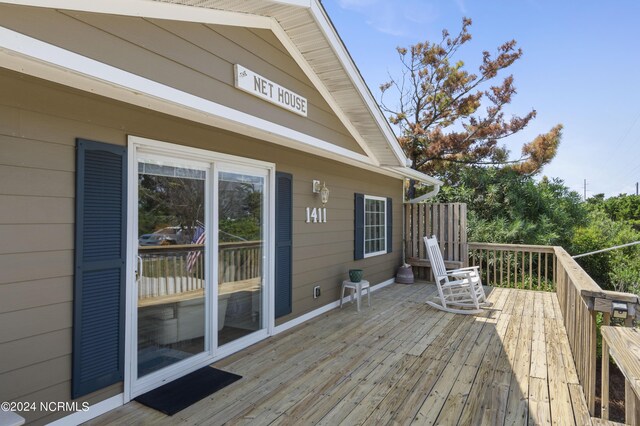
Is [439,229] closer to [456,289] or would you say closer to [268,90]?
[456,289]

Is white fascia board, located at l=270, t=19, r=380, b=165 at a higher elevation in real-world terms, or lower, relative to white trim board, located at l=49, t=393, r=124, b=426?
higher

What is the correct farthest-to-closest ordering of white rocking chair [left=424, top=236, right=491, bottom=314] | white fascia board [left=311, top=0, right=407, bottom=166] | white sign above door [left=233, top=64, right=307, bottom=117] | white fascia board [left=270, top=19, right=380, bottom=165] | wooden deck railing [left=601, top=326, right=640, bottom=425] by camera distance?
white rocking chair [left=424, top=236, right=491, bottom=314] → white fascia board [left=270, top=19, right=380, bottom=165] → white fascia board [left=311, top=0, right=407, bottom=166] → white sign above door [left=233, top=64, right=307, bottom=117] → wooden deck railing [left=601, top=326, right=640, bottom=425]

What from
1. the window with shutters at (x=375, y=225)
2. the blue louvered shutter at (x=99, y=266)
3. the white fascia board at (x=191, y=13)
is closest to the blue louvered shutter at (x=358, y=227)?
the window with shutters at (x=375, y=225)

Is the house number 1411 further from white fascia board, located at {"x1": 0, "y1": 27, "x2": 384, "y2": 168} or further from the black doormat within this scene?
the black doormat

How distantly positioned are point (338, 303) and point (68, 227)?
155 inches

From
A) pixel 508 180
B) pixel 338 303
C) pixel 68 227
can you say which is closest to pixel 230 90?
pixel 68 227

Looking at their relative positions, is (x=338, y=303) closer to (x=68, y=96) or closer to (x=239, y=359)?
(x=239, y=359)

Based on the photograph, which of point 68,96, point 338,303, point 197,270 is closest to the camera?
point 68,96

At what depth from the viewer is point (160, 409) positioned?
2.60 meters

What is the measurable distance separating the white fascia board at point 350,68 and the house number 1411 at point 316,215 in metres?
1.33

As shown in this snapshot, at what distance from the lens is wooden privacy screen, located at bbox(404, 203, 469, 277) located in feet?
24.7

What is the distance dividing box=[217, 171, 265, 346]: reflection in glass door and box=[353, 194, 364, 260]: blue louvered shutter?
91.2 inches

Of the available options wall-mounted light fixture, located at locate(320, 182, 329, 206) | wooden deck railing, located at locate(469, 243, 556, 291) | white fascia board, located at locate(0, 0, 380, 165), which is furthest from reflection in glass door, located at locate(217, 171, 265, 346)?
wooden deck railing, located at locate(469, 243, 556, 291)

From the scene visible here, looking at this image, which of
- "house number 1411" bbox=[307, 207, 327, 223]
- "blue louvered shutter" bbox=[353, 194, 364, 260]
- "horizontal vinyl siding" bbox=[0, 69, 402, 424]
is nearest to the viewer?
"horizontal vinyl siding" bbox=[0, 69, 402, 424]
